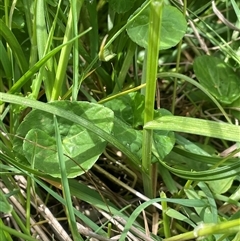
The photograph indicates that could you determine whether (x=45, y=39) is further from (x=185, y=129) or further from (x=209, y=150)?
(x=209, y=150)

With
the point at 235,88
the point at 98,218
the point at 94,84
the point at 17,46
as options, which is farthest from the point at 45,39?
the point at 235,88

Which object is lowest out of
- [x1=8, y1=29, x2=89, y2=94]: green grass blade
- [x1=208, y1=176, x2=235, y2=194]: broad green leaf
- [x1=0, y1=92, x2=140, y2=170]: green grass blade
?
[x1=208, y1=176, x2=235, y2=194]: broad green leaf

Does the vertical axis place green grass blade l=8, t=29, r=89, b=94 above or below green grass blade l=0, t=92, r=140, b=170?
above

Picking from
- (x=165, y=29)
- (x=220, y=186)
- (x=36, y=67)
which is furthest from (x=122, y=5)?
(x=220, y=186)

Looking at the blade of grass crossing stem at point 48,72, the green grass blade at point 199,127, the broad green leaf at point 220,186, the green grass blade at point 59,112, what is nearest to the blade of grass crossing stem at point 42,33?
the blade of grass crossing stem at point 48,72

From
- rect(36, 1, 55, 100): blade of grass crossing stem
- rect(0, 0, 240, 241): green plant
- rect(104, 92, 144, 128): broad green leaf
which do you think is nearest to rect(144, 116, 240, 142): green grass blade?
rect(0, 0, 240, 241): green plant

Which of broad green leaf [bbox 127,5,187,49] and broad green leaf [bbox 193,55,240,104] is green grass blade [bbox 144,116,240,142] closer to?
broad green leaf [bbox 127,5,187,49]

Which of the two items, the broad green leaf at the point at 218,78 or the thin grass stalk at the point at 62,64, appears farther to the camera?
the broad green leaf at the point at 218,78

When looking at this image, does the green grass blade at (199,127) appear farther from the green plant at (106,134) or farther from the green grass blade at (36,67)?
the green grass blade at (36,67)
